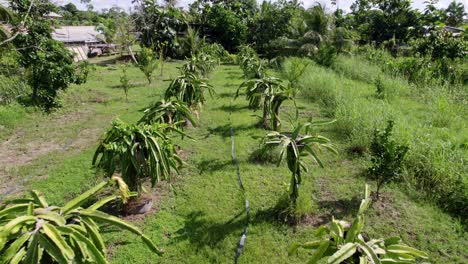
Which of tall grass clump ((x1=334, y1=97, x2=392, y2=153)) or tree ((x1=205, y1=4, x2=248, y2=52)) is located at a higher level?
tree ((x1=205, y1=4, x2=248, y2=52))

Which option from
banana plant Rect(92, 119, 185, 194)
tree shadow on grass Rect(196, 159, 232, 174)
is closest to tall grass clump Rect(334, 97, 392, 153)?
tree shadow on grass Rect(196, 159, 232, 174)

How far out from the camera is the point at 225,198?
4.06 meters

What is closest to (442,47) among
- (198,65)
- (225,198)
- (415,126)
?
(415,126)

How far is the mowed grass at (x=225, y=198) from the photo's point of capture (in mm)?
3174

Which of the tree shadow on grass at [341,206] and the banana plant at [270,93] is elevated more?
the banana plant at [270,93]

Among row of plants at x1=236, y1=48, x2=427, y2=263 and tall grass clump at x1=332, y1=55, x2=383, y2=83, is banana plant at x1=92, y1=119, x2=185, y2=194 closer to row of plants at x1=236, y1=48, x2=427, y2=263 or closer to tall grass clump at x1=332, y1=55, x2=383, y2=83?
row of plants at x1=236, y1=48, x2=427, y2=263

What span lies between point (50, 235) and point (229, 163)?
11.5ft

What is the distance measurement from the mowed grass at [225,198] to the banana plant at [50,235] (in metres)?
1.21

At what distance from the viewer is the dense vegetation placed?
207cm

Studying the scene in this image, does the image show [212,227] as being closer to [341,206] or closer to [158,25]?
[341,206]

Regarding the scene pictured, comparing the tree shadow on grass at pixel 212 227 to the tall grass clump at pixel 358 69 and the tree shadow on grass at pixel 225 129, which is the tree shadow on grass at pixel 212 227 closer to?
the tree shadow on grass at pixel 225 129

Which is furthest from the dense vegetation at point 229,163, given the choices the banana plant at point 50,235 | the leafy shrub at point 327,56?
the leafy shrub at point 327,56

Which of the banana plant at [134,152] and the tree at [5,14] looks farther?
the tree at [5,14]

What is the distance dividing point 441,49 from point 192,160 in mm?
10257
